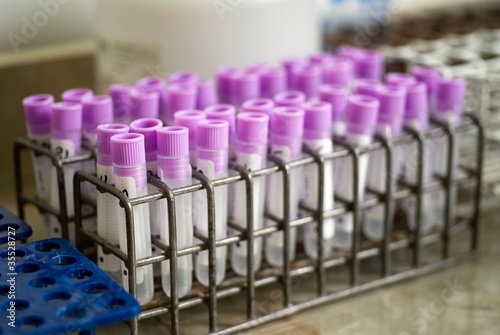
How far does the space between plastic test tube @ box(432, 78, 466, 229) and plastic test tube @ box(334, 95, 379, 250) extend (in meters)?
0.12

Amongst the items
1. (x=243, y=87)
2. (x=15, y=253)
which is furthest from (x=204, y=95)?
(x=15, y=253)

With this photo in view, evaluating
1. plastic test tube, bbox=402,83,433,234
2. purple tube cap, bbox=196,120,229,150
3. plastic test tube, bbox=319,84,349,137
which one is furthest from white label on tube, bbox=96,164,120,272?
plastic test tube, bbox=402,83,433,234

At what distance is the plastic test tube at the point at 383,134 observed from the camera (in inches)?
38.8

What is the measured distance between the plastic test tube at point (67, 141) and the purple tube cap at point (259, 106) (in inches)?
8.0

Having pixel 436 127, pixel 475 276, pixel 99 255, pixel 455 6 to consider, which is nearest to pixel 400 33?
pixel 455 6

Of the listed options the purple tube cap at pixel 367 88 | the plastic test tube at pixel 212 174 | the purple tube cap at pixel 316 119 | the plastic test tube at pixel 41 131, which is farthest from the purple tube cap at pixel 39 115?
the purple tube cap at pixel 367 88

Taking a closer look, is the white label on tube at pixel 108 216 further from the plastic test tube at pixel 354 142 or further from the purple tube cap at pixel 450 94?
the purple tube cap at pixel 450 94

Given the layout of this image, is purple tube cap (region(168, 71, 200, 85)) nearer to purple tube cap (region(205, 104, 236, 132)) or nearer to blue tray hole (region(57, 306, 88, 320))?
purple tube cap (region(205, 104, 236, 132))

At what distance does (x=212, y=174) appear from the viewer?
0.85 metres

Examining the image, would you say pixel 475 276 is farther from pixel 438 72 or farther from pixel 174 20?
pixel 174 20

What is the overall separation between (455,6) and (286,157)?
3.47 ft

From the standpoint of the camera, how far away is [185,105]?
989mm

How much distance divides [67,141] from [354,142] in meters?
0.35

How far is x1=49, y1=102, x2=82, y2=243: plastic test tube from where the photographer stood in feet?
2.90
